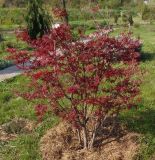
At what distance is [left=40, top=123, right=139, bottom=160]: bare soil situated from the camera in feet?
29.9

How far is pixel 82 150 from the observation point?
30.8ft

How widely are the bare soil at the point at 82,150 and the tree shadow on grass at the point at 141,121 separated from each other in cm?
39

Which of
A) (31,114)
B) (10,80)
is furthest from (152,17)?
(31,114)

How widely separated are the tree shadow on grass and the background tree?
14.3 metres

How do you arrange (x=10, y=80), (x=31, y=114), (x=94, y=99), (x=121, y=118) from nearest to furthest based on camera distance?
(x=94, y=99) < (x=121, y=118) < (x=31, y=114) < (x=10, y=80)

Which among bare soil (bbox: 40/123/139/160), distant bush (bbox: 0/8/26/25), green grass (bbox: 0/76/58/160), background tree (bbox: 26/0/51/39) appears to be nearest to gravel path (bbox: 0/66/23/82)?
green grass (bbox: 0/76/58/160)

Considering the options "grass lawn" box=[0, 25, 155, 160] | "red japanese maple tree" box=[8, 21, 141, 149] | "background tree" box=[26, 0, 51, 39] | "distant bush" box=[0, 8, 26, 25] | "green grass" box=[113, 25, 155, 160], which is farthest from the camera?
"distant bush" box=[0, 8, 26, 25]

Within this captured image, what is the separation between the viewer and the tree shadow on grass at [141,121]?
33.2ft

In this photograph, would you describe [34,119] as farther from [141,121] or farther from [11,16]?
[11,16]

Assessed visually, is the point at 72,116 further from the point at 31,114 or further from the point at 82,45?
the point at 31,114

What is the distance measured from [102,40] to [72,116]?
164 cm

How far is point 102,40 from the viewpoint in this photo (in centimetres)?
838

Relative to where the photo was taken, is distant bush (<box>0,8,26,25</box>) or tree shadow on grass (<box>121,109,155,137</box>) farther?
distant bush (<box>0,8,26,25</box>)

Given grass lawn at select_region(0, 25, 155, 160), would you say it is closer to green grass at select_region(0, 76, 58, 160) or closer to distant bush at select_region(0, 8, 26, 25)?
green grass at select_region(0, 76, 58, 160)
